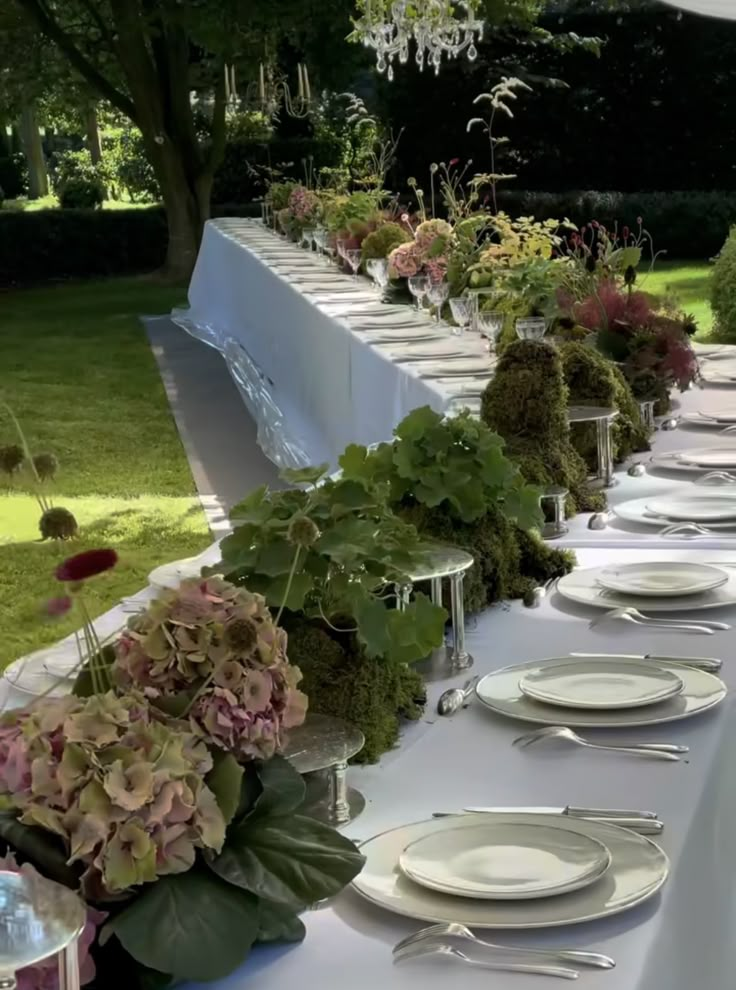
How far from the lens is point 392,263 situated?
5305mm

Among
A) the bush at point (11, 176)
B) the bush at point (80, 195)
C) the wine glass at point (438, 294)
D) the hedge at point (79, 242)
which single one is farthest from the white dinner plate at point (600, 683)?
the bush at point (11, 176)

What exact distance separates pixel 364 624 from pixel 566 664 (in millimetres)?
404

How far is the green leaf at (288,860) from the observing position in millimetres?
996

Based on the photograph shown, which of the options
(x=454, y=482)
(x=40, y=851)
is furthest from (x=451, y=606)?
(x=40, y=851)

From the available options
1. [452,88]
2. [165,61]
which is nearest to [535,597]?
[165,61]

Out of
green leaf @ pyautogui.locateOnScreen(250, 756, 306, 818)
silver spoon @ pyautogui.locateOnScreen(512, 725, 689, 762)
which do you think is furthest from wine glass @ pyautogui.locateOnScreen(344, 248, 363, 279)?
green leaf @ pyautogui.locateOnScreen(250, 756, 306, 818)

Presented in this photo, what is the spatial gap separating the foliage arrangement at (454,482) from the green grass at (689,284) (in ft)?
24.3

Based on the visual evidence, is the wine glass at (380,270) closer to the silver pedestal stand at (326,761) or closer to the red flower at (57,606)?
the silver pedestal stand at (326,761)

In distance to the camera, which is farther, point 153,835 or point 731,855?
point 731,855

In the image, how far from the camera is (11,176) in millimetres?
Answer: 25375

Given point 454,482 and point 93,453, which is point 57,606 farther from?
point 93,453

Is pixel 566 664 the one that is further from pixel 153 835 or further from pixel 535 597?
pixel 153 835

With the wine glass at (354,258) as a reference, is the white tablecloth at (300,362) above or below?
below

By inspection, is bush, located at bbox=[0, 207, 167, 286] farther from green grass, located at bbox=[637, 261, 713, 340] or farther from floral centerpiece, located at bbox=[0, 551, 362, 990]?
floral centerpiece, located at bbox=[0, 551, 362, 990]
